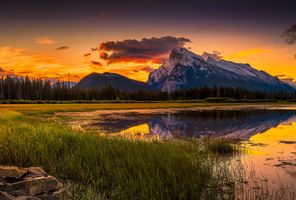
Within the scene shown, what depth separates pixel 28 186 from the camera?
8453mm

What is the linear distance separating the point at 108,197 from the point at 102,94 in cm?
18469

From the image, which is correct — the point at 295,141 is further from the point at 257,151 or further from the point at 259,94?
the point at 259,94

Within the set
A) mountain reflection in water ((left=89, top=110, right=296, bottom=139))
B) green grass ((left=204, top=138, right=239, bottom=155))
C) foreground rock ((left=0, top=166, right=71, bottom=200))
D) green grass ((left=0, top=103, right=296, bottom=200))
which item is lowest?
mountain reflection in water ((left=89, top=110, right=296, bottom=139))

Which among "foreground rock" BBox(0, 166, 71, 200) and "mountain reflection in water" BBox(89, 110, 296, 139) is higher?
"foreground rock" BBox(0, 166, 71, 200)

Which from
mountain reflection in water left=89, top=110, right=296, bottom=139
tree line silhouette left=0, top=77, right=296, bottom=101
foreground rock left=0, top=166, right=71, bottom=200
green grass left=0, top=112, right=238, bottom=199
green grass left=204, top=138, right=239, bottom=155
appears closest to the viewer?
foreground rock left=0, top=166, right=71, bottom=200

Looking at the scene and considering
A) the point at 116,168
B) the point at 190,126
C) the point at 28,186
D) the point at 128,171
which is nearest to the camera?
the point at 28,186

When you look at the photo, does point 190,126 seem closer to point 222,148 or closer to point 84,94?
point 222,148

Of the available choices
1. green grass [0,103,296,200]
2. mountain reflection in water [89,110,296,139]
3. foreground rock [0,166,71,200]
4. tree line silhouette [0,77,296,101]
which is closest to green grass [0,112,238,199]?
green grass [0,103,296,200]

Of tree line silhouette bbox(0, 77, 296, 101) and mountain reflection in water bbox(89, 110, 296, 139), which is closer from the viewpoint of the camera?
mountain reflection in water bbox(89, 110, 296, 139)

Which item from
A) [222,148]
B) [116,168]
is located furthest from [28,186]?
[222,148]

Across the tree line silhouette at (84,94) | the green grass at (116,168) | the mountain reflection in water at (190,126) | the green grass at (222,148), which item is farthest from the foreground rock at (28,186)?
the tree line silhouette at (84,94)

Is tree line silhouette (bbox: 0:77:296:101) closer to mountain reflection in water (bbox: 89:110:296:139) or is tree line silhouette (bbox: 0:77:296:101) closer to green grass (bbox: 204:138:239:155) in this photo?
mountain reflection in water (bbox: 89:110:296:139)

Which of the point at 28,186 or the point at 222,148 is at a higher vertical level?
the point at 28,186

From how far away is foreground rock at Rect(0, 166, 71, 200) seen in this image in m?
8.16
